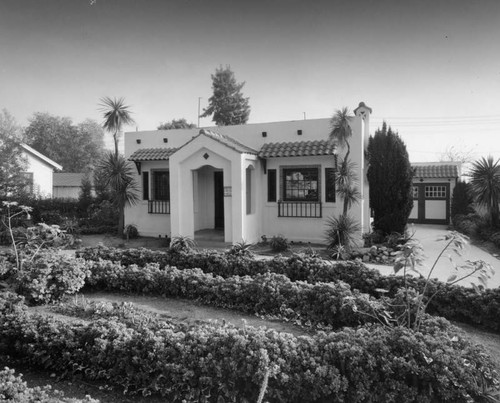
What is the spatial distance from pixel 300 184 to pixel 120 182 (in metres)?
7.10

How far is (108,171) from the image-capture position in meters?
15.9

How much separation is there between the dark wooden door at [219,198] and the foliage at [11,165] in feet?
32.8

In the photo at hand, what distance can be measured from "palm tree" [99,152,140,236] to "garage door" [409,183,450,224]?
1665 cm

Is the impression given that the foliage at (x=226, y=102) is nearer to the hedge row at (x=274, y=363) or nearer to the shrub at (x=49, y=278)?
the shrub at (x=49, y=278)

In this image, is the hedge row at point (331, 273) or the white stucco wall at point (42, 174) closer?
the hedge row at point (331, 273)

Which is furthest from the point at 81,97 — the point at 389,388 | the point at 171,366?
the point at 389,388

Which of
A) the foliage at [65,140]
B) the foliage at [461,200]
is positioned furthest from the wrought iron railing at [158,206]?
the foliage at [65,140]

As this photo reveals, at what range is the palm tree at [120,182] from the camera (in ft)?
51.9

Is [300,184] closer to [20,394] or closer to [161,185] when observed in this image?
[161,185]

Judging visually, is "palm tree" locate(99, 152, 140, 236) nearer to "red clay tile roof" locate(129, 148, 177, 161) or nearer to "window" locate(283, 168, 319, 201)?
"red clay tile roof" locate(129, 148, 177, 161)

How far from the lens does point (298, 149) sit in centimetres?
1413

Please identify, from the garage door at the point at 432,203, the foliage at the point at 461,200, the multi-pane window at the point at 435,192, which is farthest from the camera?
the multi-pane window at the point at 435,192

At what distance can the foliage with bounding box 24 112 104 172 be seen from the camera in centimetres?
5212

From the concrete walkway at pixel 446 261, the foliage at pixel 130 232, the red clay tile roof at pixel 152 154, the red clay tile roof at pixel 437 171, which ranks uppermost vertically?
the red clay tile roof at pixel 152 154
